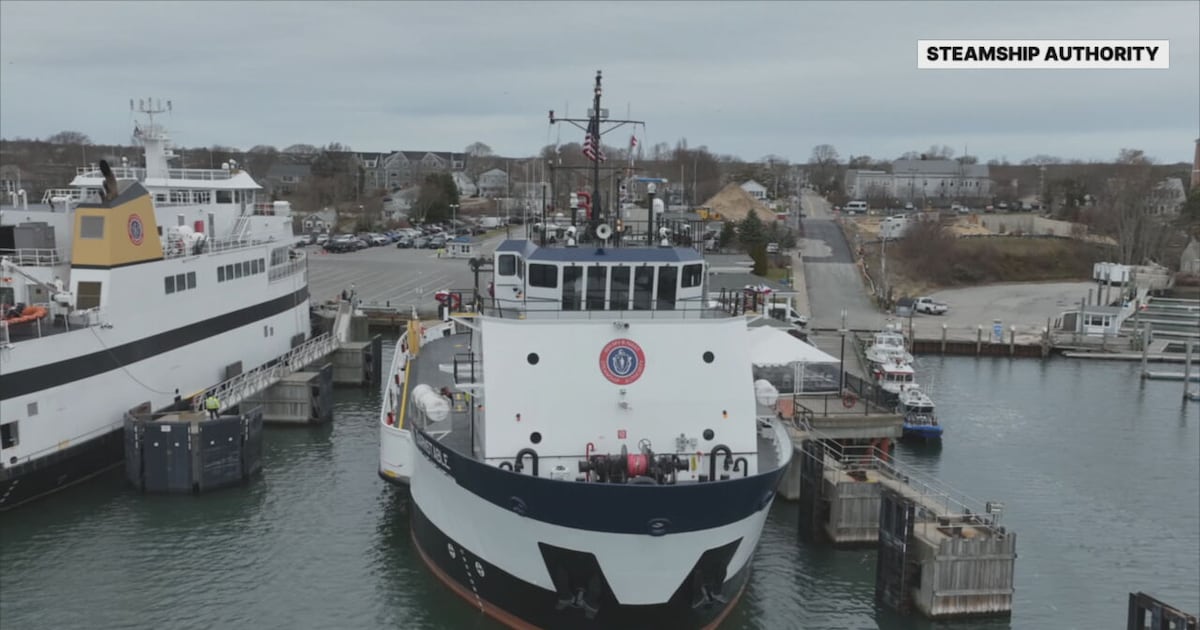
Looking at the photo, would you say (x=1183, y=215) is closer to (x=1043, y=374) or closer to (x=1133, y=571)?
(x=1043, y=374)

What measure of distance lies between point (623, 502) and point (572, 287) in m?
5.80

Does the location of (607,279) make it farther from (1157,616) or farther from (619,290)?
(1157,616)

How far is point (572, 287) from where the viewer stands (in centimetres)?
1870

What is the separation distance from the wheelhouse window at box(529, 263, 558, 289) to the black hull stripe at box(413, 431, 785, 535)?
15.5 ft

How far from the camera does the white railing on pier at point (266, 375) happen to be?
29.4 m

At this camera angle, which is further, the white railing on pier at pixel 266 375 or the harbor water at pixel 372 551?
the white railing on pier at pixel 266 375

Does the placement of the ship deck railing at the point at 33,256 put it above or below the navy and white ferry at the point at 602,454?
above

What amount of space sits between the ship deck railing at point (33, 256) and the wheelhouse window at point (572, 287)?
53.5 feet

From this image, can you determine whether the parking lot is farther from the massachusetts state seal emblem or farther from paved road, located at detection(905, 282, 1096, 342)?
the massachusetts state seal emblem

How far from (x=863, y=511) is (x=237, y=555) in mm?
14144

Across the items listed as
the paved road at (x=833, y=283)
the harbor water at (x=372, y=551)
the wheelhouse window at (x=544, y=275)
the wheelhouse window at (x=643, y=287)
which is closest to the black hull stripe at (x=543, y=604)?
the harbor water at (x=372, y=551)

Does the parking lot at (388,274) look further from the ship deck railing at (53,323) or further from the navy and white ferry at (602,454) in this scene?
the navy and white ferry at (602,454)

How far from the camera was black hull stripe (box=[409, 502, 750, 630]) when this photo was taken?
596 inches

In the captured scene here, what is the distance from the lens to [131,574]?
19672 mm
